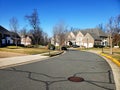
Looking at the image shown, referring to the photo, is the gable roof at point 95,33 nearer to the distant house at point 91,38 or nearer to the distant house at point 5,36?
the distant house at point 91,38

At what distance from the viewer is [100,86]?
7.05 m

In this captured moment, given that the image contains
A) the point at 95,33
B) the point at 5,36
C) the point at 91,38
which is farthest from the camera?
the point at 95,33

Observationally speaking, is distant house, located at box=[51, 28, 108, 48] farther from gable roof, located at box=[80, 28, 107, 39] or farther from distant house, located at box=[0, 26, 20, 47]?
distant house, located at box=[0, 26, 20, 47]

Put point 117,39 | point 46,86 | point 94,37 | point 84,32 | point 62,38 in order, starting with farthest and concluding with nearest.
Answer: point 84,32
point 94,37
point 117,39
point 62,38
point 46,86

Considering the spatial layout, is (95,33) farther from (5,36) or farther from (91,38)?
(5,36)

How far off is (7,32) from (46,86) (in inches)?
2015

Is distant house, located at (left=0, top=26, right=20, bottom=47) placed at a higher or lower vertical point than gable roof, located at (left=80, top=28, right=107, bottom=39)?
lower

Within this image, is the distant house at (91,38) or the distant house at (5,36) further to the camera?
the distant house at (91,38)

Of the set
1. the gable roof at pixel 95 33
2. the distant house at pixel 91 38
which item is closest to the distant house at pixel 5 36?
the distant house at pixel 91 38

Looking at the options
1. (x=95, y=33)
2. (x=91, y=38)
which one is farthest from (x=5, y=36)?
(x=95, y=33)

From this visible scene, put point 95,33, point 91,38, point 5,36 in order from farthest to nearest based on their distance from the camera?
point 95,33
point 91,38
point 5,36

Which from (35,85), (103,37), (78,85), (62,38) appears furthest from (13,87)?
(103,37)

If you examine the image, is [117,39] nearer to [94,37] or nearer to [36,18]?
[94,37]

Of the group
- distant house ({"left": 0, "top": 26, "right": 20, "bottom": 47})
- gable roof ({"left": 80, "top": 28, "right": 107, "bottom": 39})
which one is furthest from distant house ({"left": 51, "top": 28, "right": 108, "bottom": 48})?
distant house ({"left": 0, "top": 26, "right": 20, "bottom": 47})
